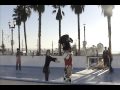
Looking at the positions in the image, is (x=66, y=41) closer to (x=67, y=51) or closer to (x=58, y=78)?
(x=67, y=51)

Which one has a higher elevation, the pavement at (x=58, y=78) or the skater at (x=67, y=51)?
the skater at (x=67, y=51)

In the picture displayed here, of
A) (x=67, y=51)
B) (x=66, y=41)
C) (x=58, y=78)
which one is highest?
(x=66, y=41)

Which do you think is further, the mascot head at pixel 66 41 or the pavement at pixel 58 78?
the mascot head at pixel 66 41

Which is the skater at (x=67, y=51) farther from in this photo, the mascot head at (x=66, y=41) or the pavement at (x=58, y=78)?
the pavement at (x=58, y=78)

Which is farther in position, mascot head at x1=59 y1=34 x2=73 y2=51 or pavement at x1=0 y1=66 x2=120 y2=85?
mascot head at x1=59 y1=34 x2=73 y2=51

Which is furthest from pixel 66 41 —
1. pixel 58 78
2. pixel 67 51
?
pixel 58 78

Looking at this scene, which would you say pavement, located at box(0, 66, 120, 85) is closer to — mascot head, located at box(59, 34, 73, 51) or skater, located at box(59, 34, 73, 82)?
skater, located at box(59, 34, 73, 82)

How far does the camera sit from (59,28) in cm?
3603

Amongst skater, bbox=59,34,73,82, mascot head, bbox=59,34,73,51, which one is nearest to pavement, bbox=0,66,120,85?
skater, bbox=59,34,73,82

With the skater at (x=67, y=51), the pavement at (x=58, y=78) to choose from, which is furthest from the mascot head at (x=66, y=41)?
the pavement at (x=58, y=78)

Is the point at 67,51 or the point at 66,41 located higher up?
the point at 66,41

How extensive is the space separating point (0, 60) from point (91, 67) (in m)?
11.3
